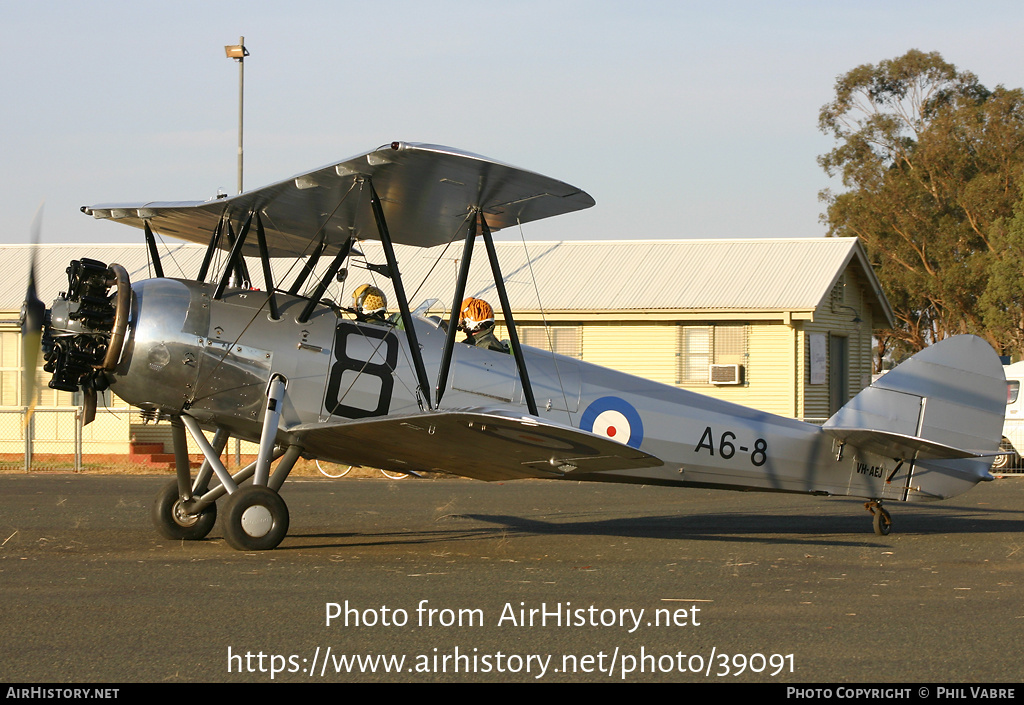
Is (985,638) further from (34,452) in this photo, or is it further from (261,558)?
(34,452)

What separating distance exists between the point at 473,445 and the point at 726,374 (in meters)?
16.9

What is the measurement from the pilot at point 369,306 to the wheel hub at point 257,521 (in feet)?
6.33

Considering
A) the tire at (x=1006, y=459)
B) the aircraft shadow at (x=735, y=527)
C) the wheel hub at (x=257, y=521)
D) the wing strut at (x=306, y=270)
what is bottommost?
the tire at (x=1006, y=459)

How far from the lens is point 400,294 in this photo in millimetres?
8844

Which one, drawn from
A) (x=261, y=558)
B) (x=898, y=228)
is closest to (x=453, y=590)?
(x=261, y=558)

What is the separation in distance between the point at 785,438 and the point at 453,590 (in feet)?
15.7

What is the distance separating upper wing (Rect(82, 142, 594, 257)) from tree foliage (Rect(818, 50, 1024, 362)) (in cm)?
3627

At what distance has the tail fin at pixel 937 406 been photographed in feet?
35.4

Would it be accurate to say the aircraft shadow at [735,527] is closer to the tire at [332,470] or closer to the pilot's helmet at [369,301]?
the pilot's helmet at [369,301]

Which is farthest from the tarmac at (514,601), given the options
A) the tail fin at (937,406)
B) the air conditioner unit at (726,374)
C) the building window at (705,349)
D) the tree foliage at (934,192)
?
the tree foliage at (934,192)

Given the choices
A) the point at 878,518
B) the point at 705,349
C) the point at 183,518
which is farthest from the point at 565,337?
the point at 183,518

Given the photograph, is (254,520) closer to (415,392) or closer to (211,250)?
(415,392)

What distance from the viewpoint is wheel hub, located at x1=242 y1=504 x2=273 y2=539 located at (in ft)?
28.4
